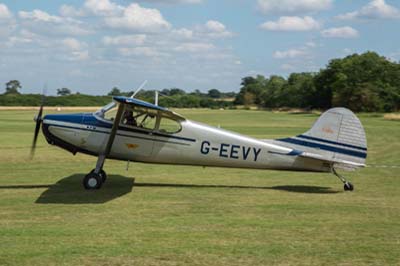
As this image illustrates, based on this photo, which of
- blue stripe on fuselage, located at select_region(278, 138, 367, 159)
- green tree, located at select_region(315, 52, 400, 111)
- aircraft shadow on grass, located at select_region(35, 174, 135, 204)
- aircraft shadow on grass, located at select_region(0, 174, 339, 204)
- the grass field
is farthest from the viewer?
green tree, located at select_region(315, 52, 400, 111)

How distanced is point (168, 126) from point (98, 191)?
2.15m

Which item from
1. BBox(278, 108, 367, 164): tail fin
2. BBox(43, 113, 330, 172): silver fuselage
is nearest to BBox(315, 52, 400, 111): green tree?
BBox(278, 108, 367, 164): tail fin

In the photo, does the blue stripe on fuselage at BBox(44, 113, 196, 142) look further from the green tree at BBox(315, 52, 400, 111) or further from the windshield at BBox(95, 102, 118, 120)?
the green tree at BBox(315, 52, 400, 111)

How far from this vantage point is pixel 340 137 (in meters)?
11.9

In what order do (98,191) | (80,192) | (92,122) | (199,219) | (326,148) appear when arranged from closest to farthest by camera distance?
(199,219)
(80,192)
(98,191)
(326,148)
(92,122)

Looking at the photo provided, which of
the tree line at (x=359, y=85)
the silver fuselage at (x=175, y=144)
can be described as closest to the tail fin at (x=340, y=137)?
the silver fuselage at (x=175, y=144)

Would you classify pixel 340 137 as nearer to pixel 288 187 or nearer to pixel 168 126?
pixel 288 187

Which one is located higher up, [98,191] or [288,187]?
[288,187]

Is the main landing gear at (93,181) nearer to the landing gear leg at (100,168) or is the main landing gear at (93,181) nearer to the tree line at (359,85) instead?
the landing gear leg at (100,168)

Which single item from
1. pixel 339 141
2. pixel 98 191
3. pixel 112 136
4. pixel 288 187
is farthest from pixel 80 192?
pixel 339 141

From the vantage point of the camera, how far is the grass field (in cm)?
664

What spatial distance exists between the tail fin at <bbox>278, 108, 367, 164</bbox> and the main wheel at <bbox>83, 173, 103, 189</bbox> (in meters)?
4.76

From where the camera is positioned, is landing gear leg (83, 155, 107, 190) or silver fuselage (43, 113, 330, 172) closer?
landing gear leg (83, 155, 107, 190)

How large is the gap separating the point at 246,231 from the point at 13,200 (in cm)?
501
